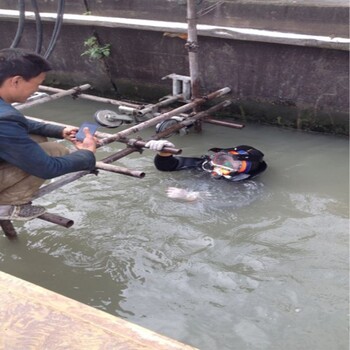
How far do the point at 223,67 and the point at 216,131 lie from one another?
824 mm

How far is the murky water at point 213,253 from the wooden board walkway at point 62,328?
1181mm

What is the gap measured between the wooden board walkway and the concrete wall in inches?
170

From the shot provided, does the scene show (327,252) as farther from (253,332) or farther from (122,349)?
(122,349)

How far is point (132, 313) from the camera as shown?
330 centimetres

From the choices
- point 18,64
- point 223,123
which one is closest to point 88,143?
point 18,64

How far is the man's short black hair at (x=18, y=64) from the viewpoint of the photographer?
2850 millimetres

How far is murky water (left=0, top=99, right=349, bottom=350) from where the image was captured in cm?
315

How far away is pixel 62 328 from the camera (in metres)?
1.97

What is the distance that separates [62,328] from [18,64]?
166cm

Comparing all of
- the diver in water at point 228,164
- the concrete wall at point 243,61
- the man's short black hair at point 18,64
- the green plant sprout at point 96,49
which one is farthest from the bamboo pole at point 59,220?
the green plant sprout at point 96,49

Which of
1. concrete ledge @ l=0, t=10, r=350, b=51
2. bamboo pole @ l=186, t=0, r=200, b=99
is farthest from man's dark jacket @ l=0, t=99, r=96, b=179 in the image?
concrete ledge @ l=0, t=10, r=350, b=51

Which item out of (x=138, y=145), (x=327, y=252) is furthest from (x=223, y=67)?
(x=327, y=252)

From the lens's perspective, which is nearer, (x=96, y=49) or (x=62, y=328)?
(x=62, y=328)

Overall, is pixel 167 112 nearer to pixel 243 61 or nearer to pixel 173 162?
pixel 173 162
